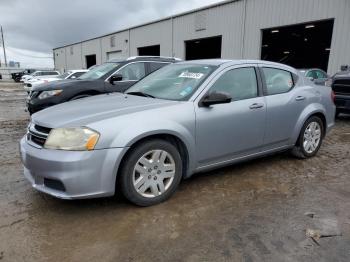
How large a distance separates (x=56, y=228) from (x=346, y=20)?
14.9 metres

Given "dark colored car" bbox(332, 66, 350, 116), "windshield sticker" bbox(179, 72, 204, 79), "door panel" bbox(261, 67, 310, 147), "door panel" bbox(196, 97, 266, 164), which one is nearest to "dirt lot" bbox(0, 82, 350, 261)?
"door panel" bbox(196, 97, 266, 164)

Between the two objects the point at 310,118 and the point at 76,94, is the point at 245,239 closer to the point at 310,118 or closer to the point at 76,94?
the point at 310,118

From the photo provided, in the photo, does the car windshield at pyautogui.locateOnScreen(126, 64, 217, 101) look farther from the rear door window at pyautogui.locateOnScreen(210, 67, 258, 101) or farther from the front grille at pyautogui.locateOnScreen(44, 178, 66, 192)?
the front grille at pyautogui.locateOnScreen(44, 178, 66, 192)

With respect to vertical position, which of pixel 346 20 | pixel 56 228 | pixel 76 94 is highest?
pixel 346 20

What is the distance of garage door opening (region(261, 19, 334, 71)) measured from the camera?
78.0 ft

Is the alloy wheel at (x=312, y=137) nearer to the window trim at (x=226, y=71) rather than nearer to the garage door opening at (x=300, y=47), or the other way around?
the window trim at (x=226, y=71)

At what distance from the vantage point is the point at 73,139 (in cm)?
297

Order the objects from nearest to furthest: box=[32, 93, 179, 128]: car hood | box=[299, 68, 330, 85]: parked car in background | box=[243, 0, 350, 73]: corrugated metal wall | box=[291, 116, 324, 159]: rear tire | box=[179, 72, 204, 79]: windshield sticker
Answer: box=[32, 93, 179, 128]: car hood → box=[179, 72, 204, 79]: windshield sticker → box=[291, 116, 324, 159]: rear tire → box=[299, 68, 330, 85]: parked car in background → box=[243, 0, 350, 73]: corrugated metal wall

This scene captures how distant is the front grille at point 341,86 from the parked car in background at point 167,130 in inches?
183

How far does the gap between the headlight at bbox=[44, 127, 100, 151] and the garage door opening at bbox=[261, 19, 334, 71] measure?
2157 centimetres

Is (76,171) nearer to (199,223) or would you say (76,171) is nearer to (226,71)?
(199,223)

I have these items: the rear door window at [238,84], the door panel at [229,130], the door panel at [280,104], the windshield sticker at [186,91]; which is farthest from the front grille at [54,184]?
the door panel at [280,104]

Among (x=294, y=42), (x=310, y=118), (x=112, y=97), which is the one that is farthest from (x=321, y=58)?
(x=112, y=97)

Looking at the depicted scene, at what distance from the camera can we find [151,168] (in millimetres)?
3309
